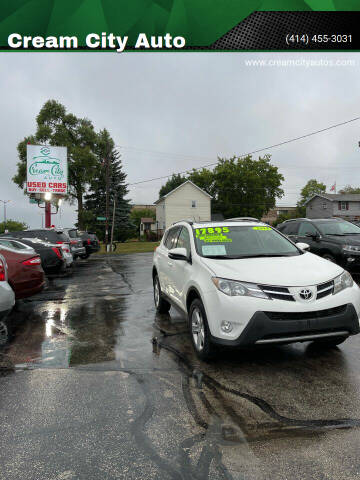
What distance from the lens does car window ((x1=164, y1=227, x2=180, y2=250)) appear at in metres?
6.18

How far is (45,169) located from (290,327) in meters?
28.7

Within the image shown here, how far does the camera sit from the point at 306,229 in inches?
436

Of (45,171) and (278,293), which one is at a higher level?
(45,171)

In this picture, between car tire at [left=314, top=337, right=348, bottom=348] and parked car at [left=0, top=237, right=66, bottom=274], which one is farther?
parked car at [left=0, top=237, right=66, bottom=274]

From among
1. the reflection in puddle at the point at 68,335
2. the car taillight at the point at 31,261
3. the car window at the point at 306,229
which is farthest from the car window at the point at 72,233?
the car window at the point at 306,229

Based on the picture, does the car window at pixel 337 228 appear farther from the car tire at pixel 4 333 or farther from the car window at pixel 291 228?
the car tire at pixel 4 333

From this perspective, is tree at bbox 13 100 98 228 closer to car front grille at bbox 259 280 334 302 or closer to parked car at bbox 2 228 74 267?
parked car at bbox 2 228 74 267

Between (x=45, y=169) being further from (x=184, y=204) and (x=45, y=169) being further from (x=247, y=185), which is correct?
(x=247, y=185)

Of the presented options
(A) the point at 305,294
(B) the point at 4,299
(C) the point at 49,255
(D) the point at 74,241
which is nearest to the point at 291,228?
(C) the point at 49,255

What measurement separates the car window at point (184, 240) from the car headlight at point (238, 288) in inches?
47.5

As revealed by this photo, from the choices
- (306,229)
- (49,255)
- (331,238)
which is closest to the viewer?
(331,238)

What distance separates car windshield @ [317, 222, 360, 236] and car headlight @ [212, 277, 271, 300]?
24.7ft

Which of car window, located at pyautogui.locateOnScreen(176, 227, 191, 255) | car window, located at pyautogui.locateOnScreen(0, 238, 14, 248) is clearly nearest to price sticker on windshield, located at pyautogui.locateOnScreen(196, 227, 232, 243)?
car window, located at pyautogui.locateOnScreen(176, 227, 191, 255)

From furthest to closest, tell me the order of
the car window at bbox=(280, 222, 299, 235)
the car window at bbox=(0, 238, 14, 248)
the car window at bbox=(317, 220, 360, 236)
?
the car window at bbox=(280, 222, 299, 235) → the car window at bbox=(317, 220, 360, 236) → the car window at bbox=(0, 238, 14, 248)
